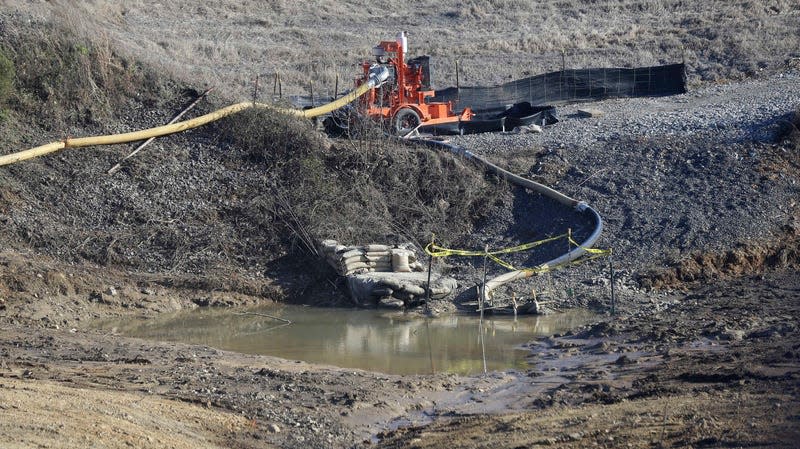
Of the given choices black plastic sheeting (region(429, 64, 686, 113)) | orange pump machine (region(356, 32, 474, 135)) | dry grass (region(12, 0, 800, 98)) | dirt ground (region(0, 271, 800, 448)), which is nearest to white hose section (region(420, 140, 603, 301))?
orange pump machine (region(356, 32, 474, 135))

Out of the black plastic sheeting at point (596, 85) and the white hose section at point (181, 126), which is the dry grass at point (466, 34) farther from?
the white hose section at point (181, 126)

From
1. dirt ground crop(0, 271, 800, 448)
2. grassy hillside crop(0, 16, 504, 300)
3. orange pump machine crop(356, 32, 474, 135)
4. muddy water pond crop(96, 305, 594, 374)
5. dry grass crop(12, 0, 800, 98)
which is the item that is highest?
dry grass crop(12, 0, 800, 98)

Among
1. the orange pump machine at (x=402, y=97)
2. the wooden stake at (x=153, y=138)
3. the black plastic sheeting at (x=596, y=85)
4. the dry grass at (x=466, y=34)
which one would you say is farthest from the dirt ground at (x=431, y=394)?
the dry grass at (x=466, y=34)

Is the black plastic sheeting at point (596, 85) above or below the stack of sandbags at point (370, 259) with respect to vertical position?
above

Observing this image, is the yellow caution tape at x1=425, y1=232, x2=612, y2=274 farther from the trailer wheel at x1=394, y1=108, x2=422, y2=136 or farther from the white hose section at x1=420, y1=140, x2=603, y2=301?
the trailer wheel at x1=394, y1=108, x2=422, y2=136

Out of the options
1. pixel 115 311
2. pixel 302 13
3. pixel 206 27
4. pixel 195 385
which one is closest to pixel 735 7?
pixel 302 13

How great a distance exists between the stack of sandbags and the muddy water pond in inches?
35.5

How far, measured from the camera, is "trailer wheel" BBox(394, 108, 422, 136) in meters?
26.2

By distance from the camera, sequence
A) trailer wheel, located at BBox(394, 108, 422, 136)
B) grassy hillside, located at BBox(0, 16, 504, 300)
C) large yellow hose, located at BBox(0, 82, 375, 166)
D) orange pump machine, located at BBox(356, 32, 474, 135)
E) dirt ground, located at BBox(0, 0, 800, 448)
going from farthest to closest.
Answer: orange pump machine, located at BBox(356, 32, 474, 135), trailer wheel, located at BBox(394, 108, 422, 136), large yellow hose, located at BBox(0, 82, 375, 166), grassy hillside, located at BBox(0, 16, 504, 300), dirt ground, located at BBox(0, 0, 800, 448)

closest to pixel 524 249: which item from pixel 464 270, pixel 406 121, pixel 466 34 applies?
pixel 464 270

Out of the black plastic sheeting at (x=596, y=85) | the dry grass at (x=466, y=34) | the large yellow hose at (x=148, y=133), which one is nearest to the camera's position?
the large yellow hose at (x=148, y=133)

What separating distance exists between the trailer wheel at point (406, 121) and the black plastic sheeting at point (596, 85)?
157 inches

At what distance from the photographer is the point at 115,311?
18.7 meters

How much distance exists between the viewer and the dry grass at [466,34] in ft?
122
